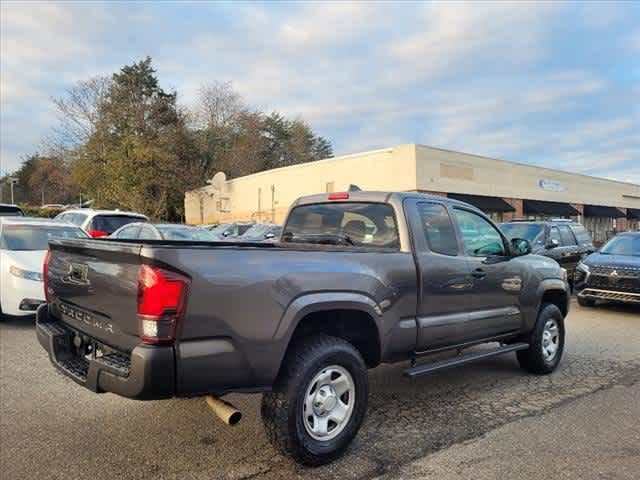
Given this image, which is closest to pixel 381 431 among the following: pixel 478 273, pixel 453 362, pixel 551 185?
pixel 453 362

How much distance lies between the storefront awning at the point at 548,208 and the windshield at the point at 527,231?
76.2ft

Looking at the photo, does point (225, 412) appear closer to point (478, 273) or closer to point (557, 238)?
point (478, 273)

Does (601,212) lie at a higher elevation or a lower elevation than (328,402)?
higher

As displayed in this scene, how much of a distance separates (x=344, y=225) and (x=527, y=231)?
30.5ft

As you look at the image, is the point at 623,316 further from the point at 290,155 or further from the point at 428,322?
the point at 290,155

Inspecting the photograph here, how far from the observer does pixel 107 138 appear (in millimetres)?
37594

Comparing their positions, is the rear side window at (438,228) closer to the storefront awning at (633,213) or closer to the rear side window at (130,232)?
the rear side window at (130,232)

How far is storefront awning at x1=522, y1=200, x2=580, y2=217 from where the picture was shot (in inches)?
1373

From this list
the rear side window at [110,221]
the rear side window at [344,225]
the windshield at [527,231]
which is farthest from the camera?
the rear side window at [110,221]

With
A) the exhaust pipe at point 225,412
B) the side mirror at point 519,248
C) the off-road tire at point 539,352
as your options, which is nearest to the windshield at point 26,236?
the exhaust pipe at point 225,412

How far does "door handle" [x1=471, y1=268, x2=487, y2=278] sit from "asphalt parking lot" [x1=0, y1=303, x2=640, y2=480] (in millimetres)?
1174

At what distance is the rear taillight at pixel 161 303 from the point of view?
9.41ft

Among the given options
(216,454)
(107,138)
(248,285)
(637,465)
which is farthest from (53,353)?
(107,138)

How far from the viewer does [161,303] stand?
287 centimetres
